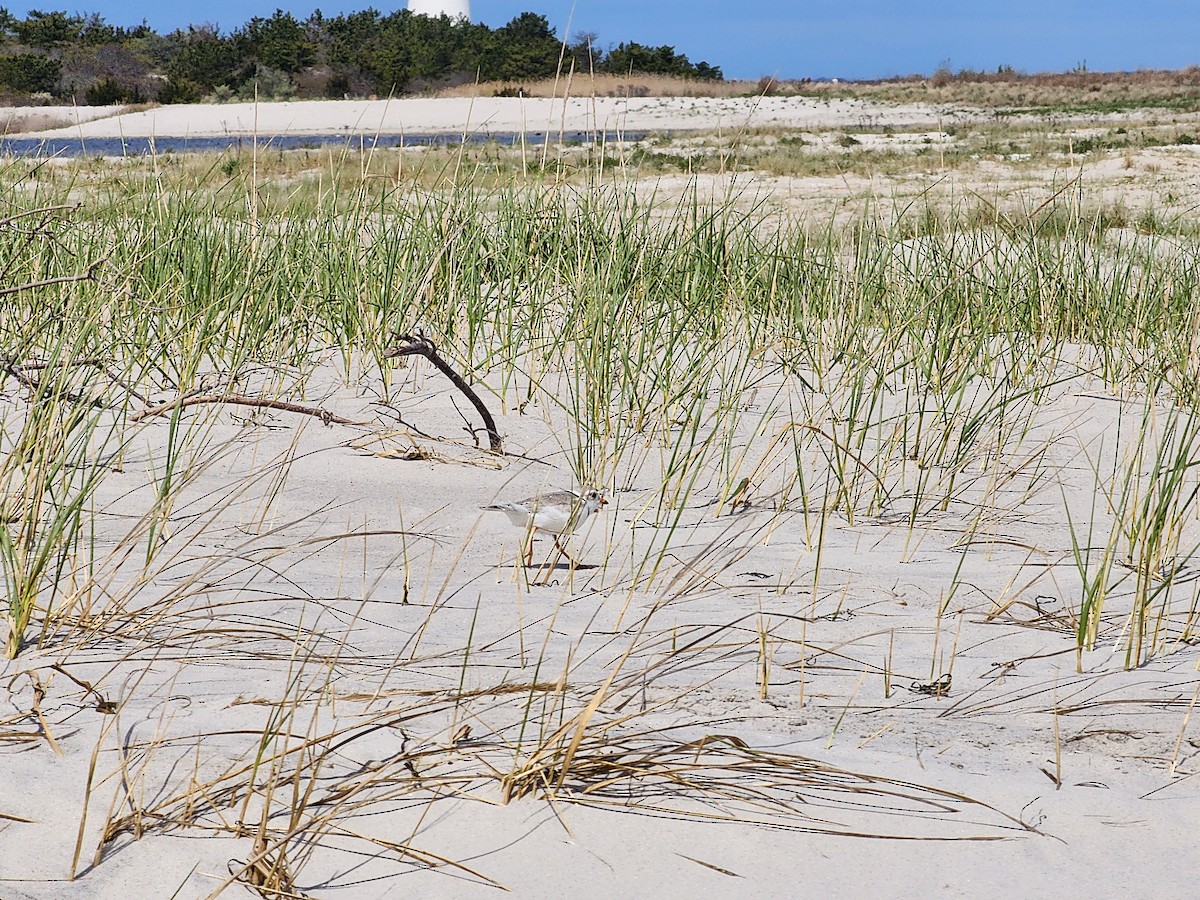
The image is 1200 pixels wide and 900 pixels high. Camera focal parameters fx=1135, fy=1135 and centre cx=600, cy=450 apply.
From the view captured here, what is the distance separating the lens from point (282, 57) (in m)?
36.0

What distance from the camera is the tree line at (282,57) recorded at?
33188 millimetres

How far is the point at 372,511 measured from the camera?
203 centimetres

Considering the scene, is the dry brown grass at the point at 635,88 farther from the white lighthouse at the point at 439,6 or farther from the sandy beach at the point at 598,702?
the sandy beach at the point at 598,702

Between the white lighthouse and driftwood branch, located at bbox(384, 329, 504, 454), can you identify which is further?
the white lighthouse

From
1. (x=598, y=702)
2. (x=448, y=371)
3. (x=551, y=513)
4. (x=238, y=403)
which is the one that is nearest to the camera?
(x=598, y=702)

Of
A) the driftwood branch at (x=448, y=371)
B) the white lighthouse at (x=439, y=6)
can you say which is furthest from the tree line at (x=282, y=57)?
the driftwood branch at (x=448, y=371)

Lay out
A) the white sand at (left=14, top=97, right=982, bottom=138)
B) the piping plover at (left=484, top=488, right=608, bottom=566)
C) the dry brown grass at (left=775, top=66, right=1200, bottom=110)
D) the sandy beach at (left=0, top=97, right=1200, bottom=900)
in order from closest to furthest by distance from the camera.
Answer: the sandy beach at (left=0, top=97, right=1200, bottom=900) → the piping plover at (left=484, top=488, right=608, bottom=566) → the white sand at (left=14, top=97, right=982, bottom=138) → the dry brown grass at (left=775, top=66, right=1200, bottom=110)

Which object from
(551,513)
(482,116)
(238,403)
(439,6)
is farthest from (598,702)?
(439,6)

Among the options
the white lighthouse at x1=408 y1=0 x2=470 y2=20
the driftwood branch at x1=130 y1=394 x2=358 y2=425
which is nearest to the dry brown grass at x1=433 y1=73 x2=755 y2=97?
the white lighthouse at x1=408 y1=0 x2=470 y2=20

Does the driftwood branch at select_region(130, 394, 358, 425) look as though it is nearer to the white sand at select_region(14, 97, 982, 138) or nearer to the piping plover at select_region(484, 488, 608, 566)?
the piping plover at select_region(484, 488, 608, 566)

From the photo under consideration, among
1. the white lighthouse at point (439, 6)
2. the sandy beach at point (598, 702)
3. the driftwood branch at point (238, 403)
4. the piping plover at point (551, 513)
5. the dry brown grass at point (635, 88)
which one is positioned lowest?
the sandy beach at point (598, 702)

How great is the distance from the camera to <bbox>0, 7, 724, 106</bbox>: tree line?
33.2 m

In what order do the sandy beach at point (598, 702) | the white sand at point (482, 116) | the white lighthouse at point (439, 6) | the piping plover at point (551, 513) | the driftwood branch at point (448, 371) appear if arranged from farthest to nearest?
the white lighthouse at point (439, 6)
the white sand at point (482, 116)
the driftwood branch at point (448, 371)
the piping plover at point (551, 513)
the sandy beach at point (598, 702)

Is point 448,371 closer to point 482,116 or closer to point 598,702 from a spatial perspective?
point 598,702
